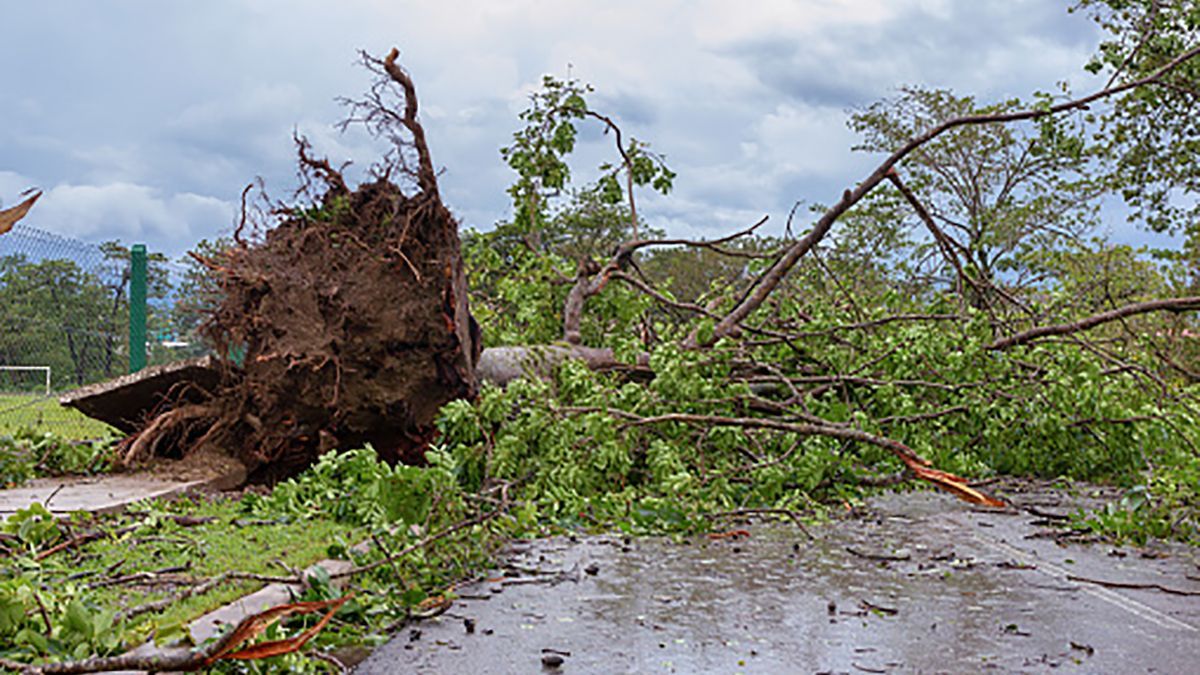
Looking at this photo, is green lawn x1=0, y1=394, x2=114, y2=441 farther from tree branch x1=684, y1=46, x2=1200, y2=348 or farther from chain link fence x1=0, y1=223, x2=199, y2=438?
tree branch x1=684, y1=46, x2=1200, y2=348

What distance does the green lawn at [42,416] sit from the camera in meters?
13.6

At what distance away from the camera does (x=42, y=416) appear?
49.5ft

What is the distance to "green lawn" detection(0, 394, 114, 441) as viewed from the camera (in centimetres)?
1362

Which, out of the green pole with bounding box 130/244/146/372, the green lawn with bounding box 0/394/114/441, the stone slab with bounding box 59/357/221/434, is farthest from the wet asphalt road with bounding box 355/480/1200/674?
the green lawn with bounding box 0/394/114/441

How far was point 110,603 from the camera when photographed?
146 inches

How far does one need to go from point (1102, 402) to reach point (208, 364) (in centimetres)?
644

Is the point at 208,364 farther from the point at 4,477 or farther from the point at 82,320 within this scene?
the point at 82,320

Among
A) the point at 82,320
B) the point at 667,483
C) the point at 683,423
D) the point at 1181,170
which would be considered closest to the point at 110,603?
the point at 667,483

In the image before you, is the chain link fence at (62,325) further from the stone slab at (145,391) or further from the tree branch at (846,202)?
the tree branch at (846,202)

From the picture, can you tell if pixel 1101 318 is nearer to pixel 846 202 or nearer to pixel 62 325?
pixel 846 202

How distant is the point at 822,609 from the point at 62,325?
13899mm

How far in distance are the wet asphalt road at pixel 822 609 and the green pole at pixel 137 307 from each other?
28.3ft

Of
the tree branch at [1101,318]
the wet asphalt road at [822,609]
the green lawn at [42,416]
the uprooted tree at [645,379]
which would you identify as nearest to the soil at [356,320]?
the uprooted tree at [645,379]

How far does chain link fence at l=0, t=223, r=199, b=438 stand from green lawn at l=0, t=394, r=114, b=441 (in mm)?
12
